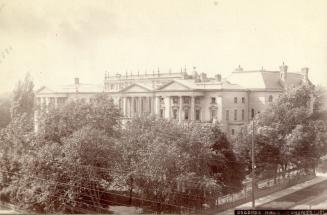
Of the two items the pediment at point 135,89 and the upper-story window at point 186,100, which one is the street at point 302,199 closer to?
the upper-story window at point 186,100

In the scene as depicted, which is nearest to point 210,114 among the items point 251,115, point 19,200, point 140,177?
point 251,115

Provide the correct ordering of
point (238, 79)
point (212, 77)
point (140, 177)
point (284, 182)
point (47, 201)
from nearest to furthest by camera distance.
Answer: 1. point (47, 201)
2. point (140, 177)
3. point (284, 182)
4. point (238, 79)
5. point (212, 77)

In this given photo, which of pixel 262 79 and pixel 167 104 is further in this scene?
pixel 167 104

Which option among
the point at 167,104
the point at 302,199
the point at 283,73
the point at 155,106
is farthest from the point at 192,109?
the point at 302,199

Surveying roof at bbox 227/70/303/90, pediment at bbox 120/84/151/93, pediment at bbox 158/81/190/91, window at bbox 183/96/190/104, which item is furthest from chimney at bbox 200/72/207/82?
pediment at bbox 120/84/151/93

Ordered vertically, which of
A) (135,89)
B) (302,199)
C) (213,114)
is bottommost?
(302,199)

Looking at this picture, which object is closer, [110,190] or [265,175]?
[110,190]

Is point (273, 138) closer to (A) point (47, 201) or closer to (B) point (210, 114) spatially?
(B) point (210, 114)

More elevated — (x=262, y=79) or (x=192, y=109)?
(x=262, y=79)

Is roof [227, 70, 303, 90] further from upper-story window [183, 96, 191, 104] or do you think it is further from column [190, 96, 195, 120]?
upper-story window [183, 96, 191, 104]

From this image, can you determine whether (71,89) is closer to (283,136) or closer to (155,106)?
(155,106)
